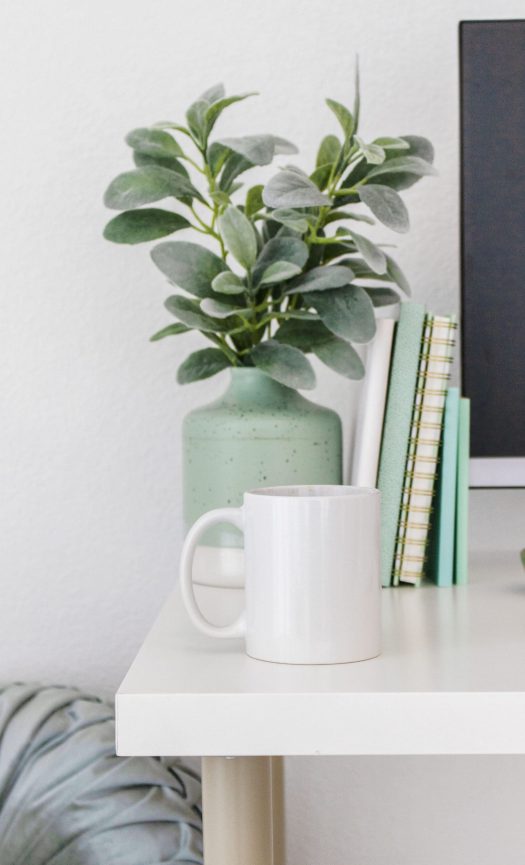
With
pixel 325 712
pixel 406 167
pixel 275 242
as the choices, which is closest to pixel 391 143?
pixel 406 167

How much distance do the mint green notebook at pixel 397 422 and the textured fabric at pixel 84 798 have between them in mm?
301

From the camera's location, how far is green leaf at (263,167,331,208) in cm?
73

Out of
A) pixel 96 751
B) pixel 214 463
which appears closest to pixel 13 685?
pixel 96 751

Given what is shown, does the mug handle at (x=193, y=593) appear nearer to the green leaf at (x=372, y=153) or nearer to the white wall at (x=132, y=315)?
the green leaf at (x=372, y=153)

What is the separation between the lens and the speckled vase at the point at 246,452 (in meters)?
0.80

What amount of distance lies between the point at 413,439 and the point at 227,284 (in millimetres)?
203

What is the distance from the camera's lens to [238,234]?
0.80 meters

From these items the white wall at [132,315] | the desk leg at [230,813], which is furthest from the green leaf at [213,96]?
the desk leg at [230,813]

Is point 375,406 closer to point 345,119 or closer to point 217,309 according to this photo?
point 217,309

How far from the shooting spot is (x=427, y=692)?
1.70 ft

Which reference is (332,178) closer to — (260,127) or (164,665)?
(260,127)

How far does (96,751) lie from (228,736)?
0.44 meters

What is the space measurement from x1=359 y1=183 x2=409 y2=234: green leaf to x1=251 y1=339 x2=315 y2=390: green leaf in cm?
13

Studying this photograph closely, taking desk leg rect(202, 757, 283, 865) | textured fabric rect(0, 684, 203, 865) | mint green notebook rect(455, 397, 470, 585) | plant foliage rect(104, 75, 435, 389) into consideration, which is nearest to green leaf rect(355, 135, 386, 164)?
plant foliage rect(104, 75, 435, 389)
